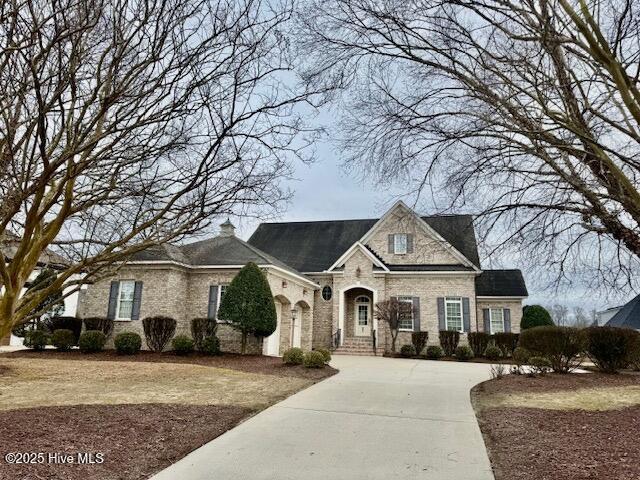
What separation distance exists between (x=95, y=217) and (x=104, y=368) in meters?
6.33

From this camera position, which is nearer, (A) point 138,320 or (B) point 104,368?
(B) point 104,368

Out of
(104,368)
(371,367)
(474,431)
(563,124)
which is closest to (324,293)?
(371,367)

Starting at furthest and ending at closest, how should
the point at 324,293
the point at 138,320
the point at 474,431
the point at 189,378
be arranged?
the point at 324,293 → the point at 138,320 → the point at 189,378 → the point at 474,431

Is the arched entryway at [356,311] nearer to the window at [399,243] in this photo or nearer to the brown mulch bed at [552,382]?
the window at [399,243]

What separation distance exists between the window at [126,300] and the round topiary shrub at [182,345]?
10.2ft

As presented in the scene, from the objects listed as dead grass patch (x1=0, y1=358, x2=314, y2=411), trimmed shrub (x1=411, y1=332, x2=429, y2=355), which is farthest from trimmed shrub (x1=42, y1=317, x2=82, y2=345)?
trimmed shrub (x1=411, y1=332, x2=429, y2=355)

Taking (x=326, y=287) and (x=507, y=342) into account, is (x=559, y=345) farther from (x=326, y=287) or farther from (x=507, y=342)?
(x=326, y=287)

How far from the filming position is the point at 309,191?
8.45 m

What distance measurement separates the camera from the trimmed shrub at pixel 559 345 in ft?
42.0

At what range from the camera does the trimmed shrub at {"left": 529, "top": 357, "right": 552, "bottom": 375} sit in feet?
42.8

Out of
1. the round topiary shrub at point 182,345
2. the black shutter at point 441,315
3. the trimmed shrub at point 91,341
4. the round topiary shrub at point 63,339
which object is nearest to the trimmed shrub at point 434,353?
the black shutter at point 441,315

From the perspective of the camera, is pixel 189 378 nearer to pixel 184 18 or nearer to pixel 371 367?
pixel 371 367

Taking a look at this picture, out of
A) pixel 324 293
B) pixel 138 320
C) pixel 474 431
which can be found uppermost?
pixel 324 293

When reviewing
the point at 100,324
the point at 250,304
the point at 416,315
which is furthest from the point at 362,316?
the point at 100,324
